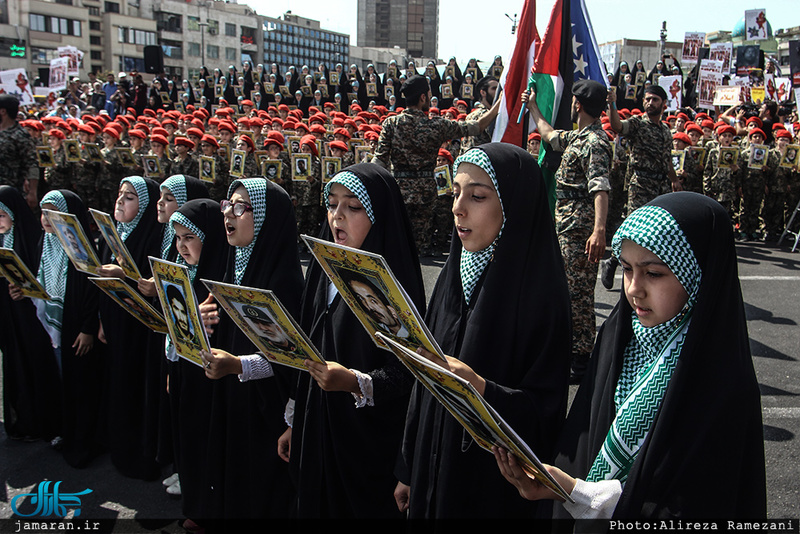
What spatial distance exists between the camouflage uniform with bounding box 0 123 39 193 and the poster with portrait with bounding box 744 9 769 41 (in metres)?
24.3

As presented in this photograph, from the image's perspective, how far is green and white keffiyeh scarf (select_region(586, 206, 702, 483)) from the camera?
1.65m

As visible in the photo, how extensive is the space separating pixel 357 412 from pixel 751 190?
1043cm

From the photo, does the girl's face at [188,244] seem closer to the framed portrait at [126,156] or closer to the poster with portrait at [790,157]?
the framed portrait at [126,156]

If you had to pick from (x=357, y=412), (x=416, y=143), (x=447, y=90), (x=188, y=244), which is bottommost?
(x=357, y=412)

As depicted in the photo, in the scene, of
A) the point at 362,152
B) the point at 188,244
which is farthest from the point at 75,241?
the point at 362,152

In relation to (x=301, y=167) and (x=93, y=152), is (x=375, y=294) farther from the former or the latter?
(x=93, y=152)

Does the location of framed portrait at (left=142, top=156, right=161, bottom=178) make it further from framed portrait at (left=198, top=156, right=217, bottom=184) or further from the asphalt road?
the asphalt road

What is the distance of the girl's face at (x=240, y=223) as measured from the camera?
9.73ft

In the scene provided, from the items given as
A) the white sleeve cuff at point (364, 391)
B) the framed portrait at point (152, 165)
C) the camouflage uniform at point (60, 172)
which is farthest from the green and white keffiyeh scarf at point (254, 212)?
the camouflage uniform at point (60, 172)

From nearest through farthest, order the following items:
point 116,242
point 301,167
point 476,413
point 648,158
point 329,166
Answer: point 476,413, point 116,242, point 648,158, point 301,167, point 329,166

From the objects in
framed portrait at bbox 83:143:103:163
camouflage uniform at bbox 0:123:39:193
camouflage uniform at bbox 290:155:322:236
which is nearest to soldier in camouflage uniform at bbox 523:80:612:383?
camouflage uniform at bbox 290:155:322:236

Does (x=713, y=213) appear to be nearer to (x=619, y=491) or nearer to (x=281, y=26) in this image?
(x=619, y=491)

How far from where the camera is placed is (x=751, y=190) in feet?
35.3

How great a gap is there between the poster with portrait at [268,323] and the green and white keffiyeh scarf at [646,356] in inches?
39.6
